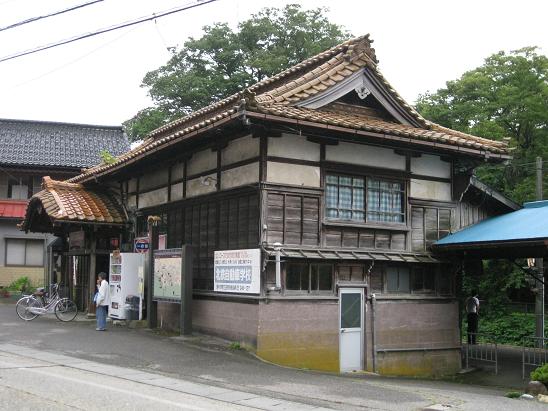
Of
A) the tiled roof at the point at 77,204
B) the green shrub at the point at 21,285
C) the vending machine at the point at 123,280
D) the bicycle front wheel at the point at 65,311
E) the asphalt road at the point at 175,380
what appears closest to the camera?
the asphalt road at the point at 175,380

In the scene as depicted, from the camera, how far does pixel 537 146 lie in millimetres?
27094

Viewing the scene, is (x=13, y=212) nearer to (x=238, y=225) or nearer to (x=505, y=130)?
(x=238, y=225)

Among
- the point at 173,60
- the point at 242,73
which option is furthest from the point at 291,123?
the point at 173,60

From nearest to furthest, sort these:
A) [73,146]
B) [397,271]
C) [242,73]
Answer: [397,271] → [73,146] → [242,73]

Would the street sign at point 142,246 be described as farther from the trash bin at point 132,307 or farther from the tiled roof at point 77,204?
the tiled roof at point 77,204

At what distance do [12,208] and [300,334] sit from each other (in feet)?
76.8

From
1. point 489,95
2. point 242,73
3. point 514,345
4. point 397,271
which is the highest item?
point 242,73

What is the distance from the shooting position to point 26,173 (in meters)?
32.8

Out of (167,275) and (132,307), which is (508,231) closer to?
(167,275)

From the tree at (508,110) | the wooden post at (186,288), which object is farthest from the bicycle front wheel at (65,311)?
the tree at (508,110)

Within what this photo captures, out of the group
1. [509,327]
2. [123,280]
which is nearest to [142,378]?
[123,280]

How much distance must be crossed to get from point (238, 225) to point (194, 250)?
2.35m

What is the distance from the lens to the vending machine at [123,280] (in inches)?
720

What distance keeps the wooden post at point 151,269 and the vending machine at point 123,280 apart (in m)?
0.50
